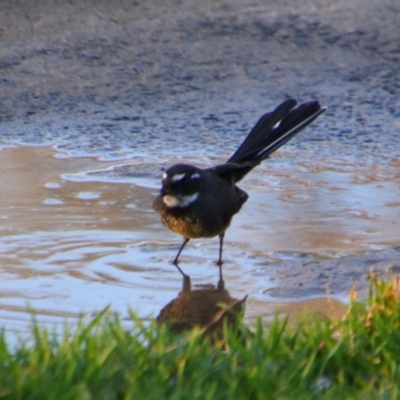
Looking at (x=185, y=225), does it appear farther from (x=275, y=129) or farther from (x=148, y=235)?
(x=275, y=129)

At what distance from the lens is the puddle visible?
16.1 ft

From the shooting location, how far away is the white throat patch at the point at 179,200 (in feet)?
18.9

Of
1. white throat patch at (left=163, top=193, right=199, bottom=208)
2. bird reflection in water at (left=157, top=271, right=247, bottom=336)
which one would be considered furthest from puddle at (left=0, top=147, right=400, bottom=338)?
white throat patch at (left=163, top=193, right=199, bottom=208)

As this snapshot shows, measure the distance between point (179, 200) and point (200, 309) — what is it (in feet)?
3.60

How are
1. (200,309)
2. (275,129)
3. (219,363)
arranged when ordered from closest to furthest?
1. (219,363)
2. (200,309)
3. (275,129)

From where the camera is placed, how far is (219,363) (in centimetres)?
345

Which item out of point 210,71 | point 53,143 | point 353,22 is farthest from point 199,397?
point 353,22

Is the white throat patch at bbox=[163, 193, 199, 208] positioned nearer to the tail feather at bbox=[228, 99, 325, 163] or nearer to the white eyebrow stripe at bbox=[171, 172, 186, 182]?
the white eyebrow stripe at bbox=[171, 172, 186, 182]

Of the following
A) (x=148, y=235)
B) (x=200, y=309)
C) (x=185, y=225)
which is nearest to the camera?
(x=200, y=309)

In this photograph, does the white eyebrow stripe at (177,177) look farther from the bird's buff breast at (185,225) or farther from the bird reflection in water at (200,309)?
the bird reflection in water at (200,309)

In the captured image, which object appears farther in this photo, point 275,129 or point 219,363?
point 275,129

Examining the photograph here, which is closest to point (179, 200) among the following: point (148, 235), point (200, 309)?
point (148, 235)

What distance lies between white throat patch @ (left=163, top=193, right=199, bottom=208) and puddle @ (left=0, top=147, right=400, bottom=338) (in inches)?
10.9

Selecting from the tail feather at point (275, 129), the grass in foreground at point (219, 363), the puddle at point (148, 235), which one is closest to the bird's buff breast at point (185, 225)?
the puddle at point (148, 235)
